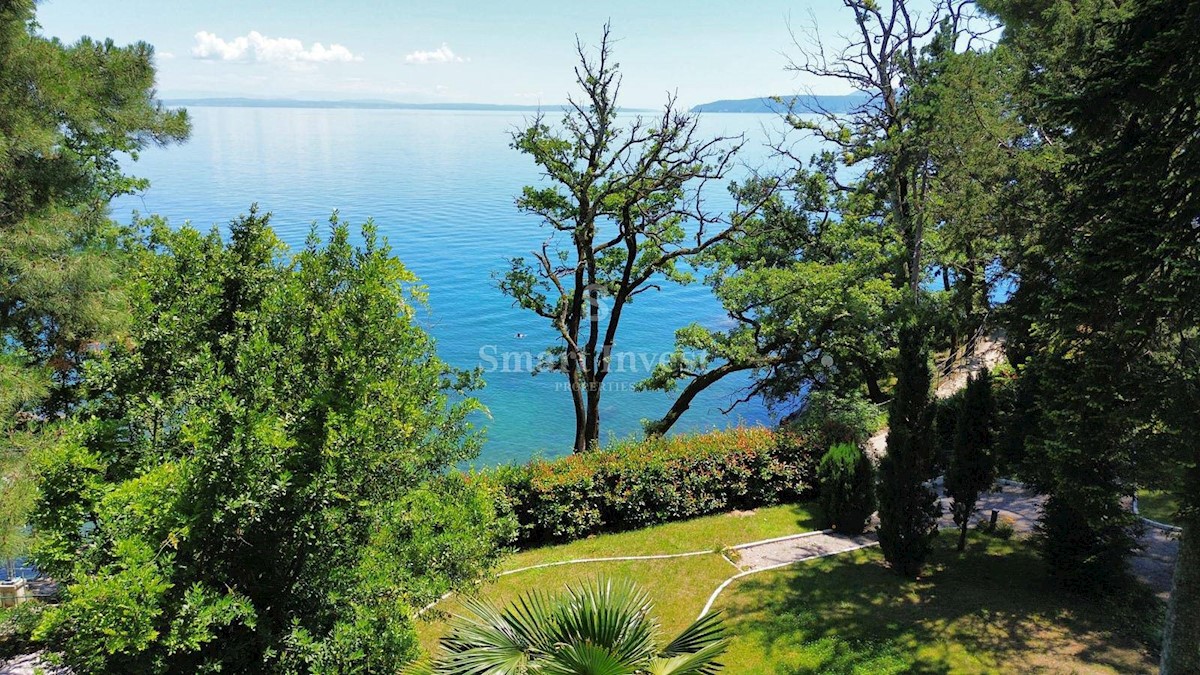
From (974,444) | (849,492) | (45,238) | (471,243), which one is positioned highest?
(45,238)

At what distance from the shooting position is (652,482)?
13.8 meters

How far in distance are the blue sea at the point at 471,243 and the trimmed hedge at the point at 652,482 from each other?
9.52 feet

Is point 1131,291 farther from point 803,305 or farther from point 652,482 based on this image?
point 803,305

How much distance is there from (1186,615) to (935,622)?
9.53ft

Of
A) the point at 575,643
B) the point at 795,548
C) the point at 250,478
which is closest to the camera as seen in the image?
the point at 250,478

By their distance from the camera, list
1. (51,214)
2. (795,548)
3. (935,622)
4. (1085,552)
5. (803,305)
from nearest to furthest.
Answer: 1. (935,622)
2. (1085,552)
3. (51,214)
4. (795,548)
5. (803,305)

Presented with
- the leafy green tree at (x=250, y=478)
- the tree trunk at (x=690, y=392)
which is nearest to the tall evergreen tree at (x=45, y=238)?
the leafy green tree at (x=250, y=478)

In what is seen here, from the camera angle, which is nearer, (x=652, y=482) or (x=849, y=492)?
(x=849, y=492)

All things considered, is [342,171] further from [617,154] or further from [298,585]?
[298,585]

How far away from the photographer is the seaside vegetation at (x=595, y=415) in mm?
5168

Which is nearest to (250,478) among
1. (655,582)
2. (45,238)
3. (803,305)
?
(45,238)

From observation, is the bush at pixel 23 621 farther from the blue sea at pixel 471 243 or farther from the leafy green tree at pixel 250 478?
the blue sea at pixel 471 243

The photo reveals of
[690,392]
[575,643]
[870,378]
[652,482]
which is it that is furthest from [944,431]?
[575,643]

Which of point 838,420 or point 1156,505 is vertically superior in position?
point 838,420
